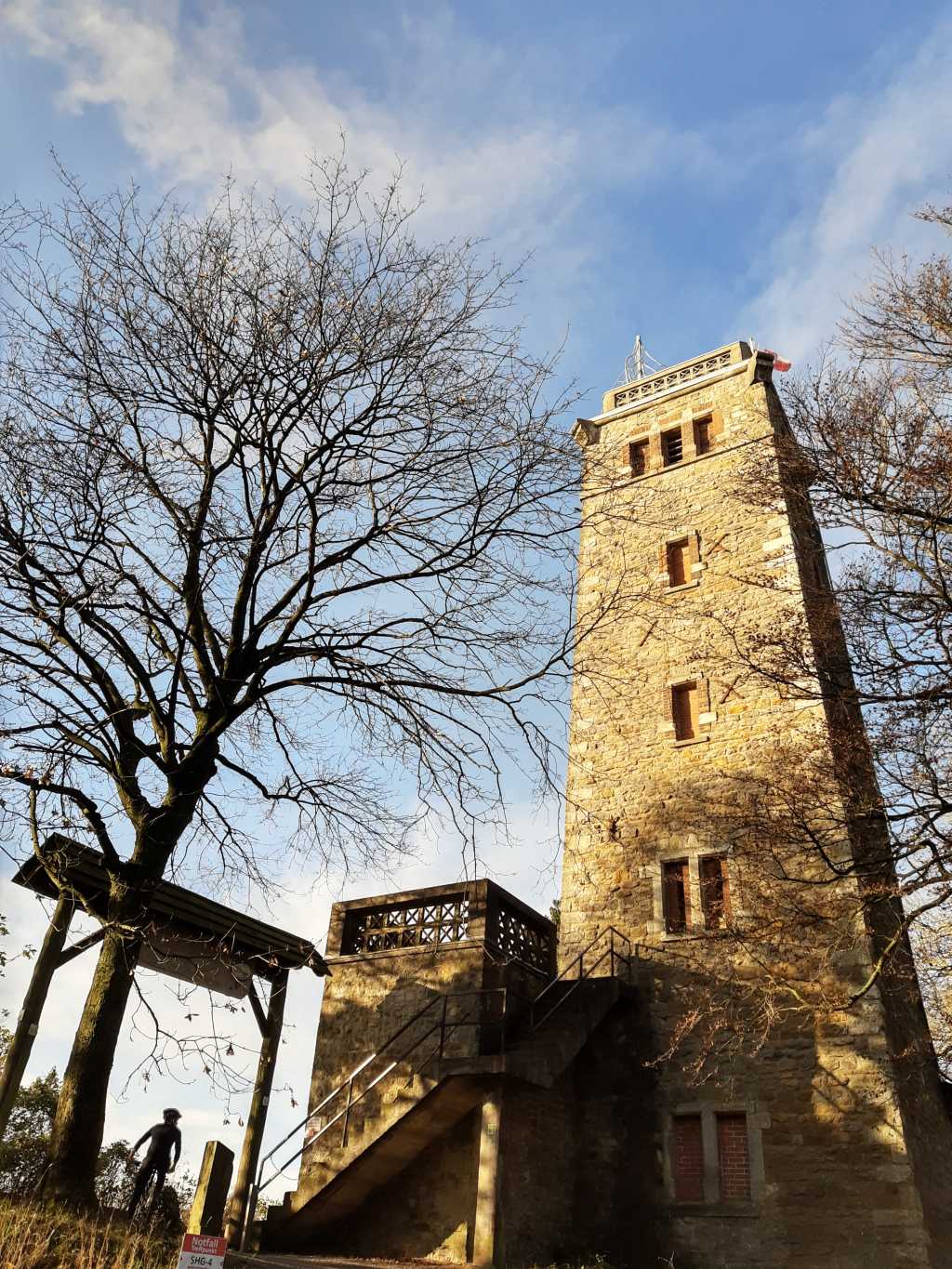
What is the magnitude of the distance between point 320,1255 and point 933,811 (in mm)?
8396

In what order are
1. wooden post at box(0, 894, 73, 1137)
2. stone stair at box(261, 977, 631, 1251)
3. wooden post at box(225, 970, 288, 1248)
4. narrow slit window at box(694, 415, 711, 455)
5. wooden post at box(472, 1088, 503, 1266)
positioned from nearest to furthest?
wooden post at box(0, 894, 73, 1137) → wooden post at box(472, 1088, 503, 1266) → wooden post at box(225, 970, 288, 1248) → stone stair at box(261, 977, 631, 1251) → narrow slit window at box(694, 415, 711, 455)

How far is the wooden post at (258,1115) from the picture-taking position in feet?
35.3

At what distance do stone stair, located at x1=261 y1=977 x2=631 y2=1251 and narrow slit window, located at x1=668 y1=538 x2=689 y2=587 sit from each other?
334 inches

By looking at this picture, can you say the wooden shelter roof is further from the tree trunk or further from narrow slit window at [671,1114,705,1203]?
narrow slit window at [671,1114,705,1203]

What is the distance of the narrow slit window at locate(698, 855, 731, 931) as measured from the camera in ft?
45.2

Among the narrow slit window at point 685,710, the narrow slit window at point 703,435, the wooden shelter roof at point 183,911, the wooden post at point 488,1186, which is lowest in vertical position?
the wooden post at point 488,1186

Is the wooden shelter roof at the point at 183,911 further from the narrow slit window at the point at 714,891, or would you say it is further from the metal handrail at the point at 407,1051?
the narrow slit window at the point at 714,891

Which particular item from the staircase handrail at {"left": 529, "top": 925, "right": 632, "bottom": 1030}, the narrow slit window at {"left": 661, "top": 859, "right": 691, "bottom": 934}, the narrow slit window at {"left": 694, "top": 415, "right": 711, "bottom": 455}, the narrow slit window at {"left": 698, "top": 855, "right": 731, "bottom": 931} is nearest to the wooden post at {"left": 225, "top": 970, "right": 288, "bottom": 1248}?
the staircase handrail at {"left": 529, "top": 925, "right": 632, "bottom": 1030}

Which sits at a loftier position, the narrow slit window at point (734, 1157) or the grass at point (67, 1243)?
the narrow slit window at point (734, 1157)

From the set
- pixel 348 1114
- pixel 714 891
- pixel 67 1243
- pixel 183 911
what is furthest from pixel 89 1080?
pixel 714 891

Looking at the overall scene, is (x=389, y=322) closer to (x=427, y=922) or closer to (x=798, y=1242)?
(x=427, y=922)

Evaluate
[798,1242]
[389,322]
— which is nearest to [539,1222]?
[798,1242]

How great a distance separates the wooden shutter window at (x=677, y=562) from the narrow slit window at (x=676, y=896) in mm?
5480

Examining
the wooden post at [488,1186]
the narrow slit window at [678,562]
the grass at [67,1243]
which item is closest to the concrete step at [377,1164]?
the wooden post at [488,1186]
